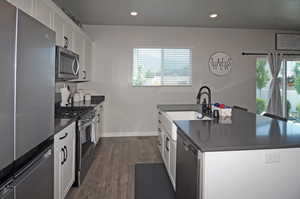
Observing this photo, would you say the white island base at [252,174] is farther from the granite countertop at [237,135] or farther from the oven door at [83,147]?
the oven door at [83,147]

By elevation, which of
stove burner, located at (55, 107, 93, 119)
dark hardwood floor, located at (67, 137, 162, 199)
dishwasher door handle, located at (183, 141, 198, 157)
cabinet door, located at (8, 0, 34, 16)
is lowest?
dark hardwood floor, located at (67, 137, 162, 199)

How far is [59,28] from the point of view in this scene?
9.80 feet

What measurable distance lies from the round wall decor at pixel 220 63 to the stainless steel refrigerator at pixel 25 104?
4.45m

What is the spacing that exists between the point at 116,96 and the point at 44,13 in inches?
111

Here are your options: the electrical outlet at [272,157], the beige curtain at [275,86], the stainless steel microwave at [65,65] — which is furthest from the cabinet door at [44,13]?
the beige curtain at [275,86]

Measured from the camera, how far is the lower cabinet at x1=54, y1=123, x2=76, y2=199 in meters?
1.89

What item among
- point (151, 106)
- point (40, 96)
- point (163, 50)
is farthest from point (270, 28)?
point (40, 96)

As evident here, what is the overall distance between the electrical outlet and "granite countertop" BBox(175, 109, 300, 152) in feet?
0.16

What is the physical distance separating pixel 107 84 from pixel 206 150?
4051 mm

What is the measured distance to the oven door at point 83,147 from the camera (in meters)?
2.57

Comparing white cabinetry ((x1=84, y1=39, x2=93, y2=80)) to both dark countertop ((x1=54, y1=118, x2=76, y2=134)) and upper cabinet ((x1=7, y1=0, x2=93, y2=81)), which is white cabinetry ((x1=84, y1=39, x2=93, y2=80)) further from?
dark countertop ((x1=54, y1=118, x2=76, y2=134))

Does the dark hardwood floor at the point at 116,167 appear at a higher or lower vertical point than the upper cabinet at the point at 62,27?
lower

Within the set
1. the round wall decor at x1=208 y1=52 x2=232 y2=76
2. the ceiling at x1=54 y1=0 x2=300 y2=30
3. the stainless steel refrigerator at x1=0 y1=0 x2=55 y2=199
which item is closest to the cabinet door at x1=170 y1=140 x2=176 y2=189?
the stainless steel refrigerator at x1=0 y1=0 x2=55 y2=199

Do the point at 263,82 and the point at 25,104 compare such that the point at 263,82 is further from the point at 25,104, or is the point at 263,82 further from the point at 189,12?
the point at 25,104
